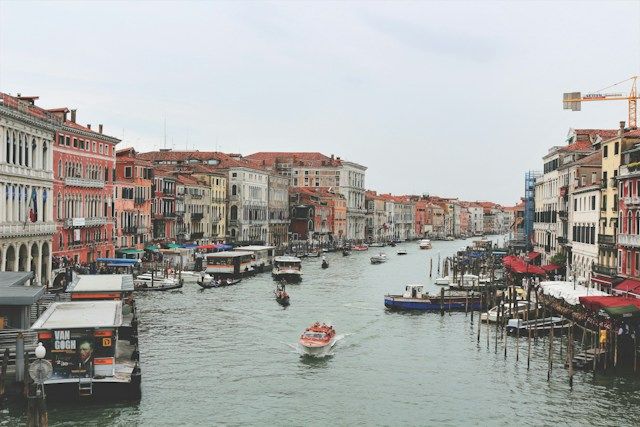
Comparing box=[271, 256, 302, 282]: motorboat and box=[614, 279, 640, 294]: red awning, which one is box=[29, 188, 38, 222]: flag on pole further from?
box=[614, 279, 640, 294]: red awning

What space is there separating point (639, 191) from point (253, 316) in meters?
14.7

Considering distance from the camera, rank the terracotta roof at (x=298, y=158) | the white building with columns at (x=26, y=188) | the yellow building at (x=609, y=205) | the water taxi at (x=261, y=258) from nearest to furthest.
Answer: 1. the white building with columns at (x=26, y=188)
2. the yellow building at (x=609, y=205)
3. the water taxi at (x=261, y=258)
4. the terracotta roof at (x=298, y=158)

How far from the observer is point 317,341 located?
904 inches

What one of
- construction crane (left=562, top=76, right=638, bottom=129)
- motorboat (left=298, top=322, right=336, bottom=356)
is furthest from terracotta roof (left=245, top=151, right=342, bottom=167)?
motorboat (left=298, top=322, right=336, bottom=356)

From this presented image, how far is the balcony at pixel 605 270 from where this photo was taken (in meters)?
30.2

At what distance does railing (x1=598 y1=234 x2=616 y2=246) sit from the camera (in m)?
31.0

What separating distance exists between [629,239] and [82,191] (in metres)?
25.6

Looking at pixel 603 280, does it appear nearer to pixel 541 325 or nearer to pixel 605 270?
pixel 605 270

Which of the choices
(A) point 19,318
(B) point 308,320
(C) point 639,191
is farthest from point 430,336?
(A) point 19,318

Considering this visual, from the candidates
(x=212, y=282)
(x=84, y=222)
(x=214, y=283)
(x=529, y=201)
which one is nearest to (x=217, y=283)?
(x=214, y=283)

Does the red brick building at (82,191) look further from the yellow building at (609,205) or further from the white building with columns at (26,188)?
the yellow building at (609,205)

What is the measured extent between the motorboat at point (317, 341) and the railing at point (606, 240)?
13190mm

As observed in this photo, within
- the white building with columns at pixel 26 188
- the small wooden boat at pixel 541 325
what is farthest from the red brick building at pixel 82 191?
the small wooden boat at pixel 541 325

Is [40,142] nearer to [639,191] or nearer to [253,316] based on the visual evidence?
[253,316]
